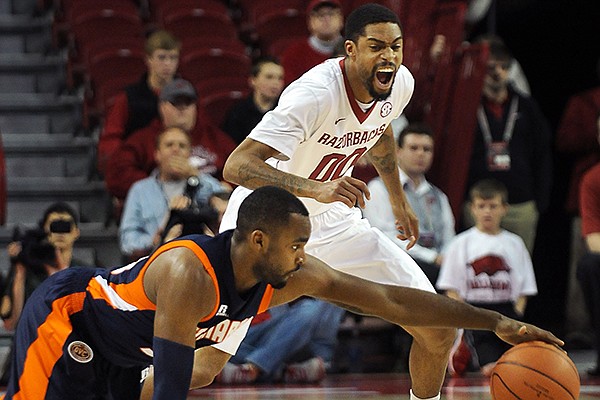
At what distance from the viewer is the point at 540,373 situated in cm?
443

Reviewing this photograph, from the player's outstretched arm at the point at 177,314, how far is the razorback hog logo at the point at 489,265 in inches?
150

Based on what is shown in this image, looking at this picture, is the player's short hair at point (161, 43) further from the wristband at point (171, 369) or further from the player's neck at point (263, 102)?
the wristband at point (171, 369)

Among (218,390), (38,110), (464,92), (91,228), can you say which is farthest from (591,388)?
(38,110)

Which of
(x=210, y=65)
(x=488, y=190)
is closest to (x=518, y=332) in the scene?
(x=488, y=190)

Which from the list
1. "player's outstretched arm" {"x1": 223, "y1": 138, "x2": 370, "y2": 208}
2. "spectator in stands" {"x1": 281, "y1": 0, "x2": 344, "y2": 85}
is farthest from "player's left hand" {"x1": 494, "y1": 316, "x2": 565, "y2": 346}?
"spectator in stands" {"x1": 281, "y1": 0, "x2": 344, "y2": 85}

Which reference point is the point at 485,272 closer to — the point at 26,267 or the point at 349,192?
the point at 26,267

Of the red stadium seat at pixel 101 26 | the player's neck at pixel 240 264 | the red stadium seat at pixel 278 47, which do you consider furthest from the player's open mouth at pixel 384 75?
the red stadium seat at pixel 101 26

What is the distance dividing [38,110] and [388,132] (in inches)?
184

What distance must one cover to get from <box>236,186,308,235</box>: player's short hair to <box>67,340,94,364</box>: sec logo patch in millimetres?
779

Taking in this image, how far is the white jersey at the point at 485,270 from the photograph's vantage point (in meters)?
7.45

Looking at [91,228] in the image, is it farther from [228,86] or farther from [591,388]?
[591,388]

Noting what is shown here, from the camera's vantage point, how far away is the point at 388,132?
5.28 metres

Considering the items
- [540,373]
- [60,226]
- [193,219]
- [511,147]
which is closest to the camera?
[540,373]

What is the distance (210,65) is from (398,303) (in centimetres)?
497
